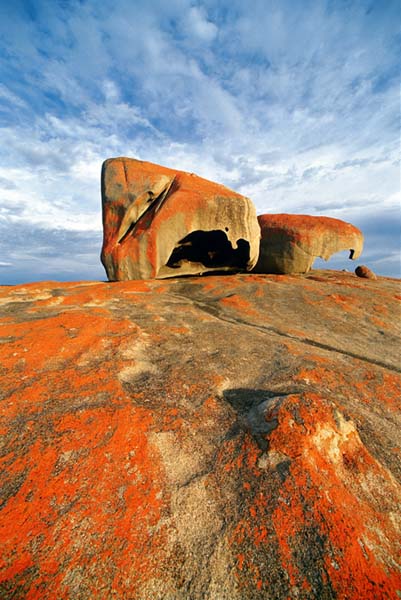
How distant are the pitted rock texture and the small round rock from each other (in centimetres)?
899

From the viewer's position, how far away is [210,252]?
37.2ft

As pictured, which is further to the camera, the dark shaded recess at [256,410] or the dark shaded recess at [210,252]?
the dark shaded recess at [210,252]

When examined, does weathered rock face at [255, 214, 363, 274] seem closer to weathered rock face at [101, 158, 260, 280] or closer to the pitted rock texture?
weathered rock face at [101, 158, 260, 280]

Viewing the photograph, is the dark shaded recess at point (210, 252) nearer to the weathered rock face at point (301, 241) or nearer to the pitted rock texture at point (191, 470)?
the weathered rock face at point (301, 241)

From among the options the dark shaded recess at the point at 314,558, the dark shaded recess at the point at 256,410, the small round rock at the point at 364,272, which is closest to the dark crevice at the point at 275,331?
the dark shaded recess at the point at 256,410

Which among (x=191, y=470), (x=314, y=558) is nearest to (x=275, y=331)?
(x=191, y=470)

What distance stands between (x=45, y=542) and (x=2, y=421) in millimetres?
1145

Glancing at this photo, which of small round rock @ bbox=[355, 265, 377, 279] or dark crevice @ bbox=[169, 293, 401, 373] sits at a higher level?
small round rock @ bbox=[355, 265, 377, 279]

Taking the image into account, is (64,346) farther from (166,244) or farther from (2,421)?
(166,244)

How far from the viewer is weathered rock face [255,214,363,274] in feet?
37.3

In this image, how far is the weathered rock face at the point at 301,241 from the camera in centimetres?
1138

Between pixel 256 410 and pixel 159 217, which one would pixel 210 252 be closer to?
pixel 159 217

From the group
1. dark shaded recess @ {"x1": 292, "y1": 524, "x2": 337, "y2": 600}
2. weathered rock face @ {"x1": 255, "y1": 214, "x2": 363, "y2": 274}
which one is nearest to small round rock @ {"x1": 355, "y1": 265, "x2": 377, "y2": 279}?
weathered rock face @ {"x1": 255, "y1": 214, "x2": 363, "y2": 274}

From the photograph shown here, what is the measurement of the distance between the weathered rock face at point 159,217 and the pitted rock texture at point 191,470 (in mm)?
5040
